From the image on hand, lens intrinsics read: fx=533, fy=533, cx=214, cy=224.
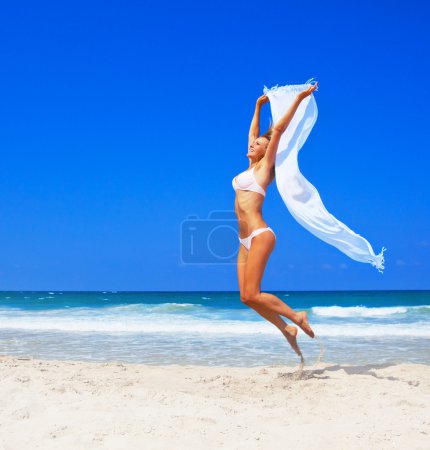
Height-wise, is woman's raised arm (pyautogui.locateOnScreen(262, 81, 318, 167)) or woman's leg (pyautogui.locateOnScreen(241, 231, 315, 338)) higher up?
woman's raised arm (pyautogui.locateOnScreen(262, 81, 318, 167))

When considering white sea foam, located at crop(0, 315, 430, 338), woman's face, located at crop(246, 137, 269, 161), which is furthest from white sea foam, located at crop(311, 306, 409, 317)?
woman's face, located at crop(246, 137, 269, 161)

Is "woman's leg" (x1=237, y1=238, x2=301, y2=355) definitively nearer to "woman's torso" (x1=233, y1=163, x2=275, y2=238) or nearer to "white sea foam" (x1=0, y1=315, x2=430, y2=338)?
"woman's torso" (x1=233, y1=163, x2=275, y2=238)

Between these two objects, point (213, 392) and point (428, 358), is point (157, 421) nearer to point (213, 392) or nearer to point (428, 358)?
point (213, 392)

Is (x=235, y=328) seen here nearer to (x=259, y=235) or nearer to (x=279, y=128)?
(x=259, y=235)

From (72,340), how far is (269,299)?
7627 millimetres

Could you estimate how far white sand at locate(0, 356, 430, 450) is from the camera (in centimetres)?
339

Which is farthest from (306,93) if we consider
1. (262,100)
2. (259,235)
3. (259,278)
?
(259,278)

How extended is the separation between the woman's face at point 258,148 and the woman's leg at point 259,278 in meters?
0.95

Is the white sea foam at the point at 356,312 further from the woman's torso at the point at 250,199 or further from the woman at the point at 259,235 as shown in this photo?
the woman's torso at the point at 250,199

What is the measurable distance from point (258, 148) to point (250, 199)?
26.1 inches

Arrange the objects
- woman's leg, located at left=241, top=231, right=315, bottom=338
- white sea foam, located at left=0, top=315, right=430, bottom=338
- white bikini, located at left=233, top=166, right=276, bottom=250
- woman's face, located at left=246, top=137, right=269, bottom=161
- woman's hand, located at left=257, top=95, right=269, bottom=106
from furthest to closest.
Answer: white sea foam, located at left=0, top=315, right=430, bottom=338
woman's hand, located at left=257, top=95, right=269, bottom=106
woman's face, located at left=246, top=137, right=269, bottom=161
white bikini, located at left=233, top=166, right=276, bottom=250
woman's leg, located at left=241, top=231, right=315, bottom=338

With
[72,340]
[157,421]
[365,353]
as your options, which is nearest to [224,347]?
[365,353]

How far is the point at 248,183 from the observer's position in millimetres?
5391

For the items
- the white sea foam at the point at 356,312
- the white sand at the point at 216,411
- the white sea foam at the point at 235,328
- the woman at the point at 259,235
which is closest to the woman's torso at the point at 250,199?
the woman at the point at 259,235
